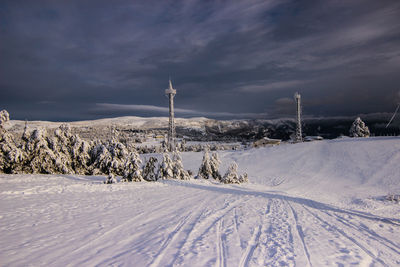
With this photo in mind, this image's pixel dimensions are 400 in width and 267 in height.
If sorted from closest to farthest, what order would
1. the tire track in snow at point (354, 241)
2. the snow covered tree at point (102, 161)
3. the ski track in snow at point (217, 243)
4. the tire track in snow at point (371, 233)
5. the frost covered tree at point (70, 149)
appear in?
the ski track in snow at point (217, 243) → the tire track in snow at point (354, 241) → the tire track in snow at point (371, 233) → the snow covered tree at point (102, 161) → the frost covered tree at point (70, 149)

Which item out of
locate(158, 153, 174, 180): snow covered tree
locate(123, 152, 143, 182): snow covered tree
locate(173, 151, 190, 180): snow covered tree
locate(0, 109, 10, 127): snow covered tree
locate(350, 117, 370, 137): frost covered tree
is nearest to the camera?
locate(123, 152, 143, 182): snow covered tree

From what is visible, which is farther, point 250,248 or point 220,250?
point 250,248

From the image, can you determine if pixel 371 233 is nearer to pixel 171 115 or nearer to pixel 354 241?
pixel 354 241

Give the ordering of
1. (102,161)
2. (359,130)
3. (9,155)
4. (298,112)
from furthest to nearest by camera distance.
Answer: (298,112) → (359,130) → (102,161) → (9,155)

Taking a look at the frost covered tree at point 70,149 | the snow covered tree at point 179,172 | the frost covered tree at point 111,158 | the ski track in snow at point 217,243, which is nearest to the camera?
the ski track in snow at point 217,243

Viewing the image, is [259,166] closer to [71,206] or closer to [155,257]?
[71,206]

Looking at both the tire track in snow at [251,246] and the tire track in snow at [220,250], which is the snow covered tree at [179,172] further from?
the tire track in snow at [220,250]

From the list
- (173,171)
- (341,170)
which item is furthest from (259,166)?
(173,171)

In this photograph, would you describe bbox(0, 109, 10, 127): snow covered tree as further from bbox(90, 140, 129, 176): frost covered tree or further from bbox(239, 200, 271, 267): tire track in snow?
bbox(239, 200, 271, 267): tire track in snow

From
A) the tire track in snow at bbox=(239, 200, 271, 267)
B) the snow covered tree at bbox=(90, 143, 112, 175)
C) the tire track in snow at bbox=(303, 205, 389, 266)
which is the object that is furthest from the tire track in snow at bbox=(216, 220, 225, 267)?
the snow covered tree at bbox=(90, 143, 112, 175)

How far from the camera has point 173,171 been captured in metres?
31.6

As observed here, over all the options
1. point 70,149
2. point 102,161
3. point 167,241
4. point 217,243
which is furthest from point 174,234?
point 70,149

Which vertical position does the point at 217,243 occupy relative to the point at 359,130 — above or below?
below

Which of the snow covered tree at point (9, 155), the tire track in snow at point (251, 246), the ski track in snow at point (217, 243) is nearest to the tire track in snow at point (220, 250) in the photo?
the ski track in snow at point (217, 243)
